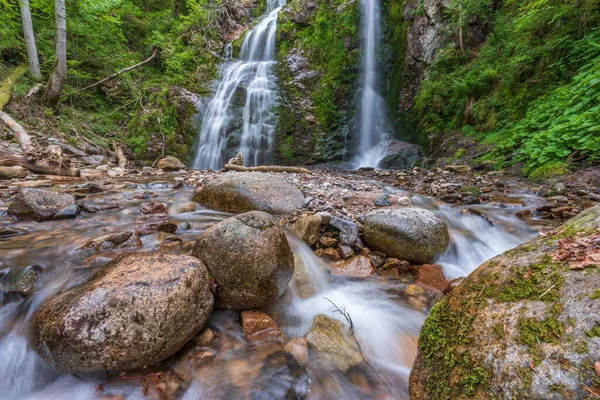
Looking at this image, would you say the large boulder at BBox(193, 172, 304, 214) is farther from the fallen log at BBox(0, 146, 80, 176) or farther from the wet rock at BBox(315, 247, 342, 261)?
the fallen log at BBox(0, 146, 80, 176)

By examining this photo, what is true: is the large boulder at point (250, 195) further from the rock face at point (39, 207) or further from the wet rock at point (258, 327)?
the wet rock at point (258, 327)

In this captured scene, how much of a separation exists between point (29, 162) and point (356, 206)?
8.01 metres

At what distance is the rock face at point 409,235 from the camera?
3.44 m

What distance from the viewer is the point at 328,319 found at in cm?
253

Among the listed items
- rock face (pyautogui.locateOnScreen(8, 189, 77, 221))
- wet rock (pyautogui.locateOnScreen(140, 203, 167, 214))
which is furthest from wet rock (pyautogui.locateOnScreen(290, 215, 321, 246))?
rock face (pyautogui.locateOnScreen(8, 189, 77, 221))

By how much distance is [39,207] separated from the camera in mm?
3754

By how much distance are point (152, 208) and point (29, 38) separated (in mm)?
11938

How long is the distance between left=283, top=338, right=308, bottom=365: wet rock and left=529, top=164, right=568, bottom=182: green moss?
659cm

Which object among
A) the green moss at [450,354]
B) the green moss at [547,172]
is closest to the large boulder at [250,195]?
the green moss at [450,354]

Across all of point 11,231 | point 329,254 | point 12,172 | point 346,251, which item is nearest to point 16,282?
point 11,231

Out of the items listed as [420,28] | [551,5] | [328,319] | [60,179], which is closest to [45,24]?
[60,179]

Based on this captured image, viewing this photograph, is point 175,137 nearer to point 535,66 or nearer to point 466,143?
point 466,143

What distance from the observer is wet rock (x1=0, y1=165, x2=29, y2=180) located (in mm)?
5863

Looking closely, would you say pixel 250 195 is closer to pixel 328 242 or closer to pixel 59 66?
pixel 328 242
